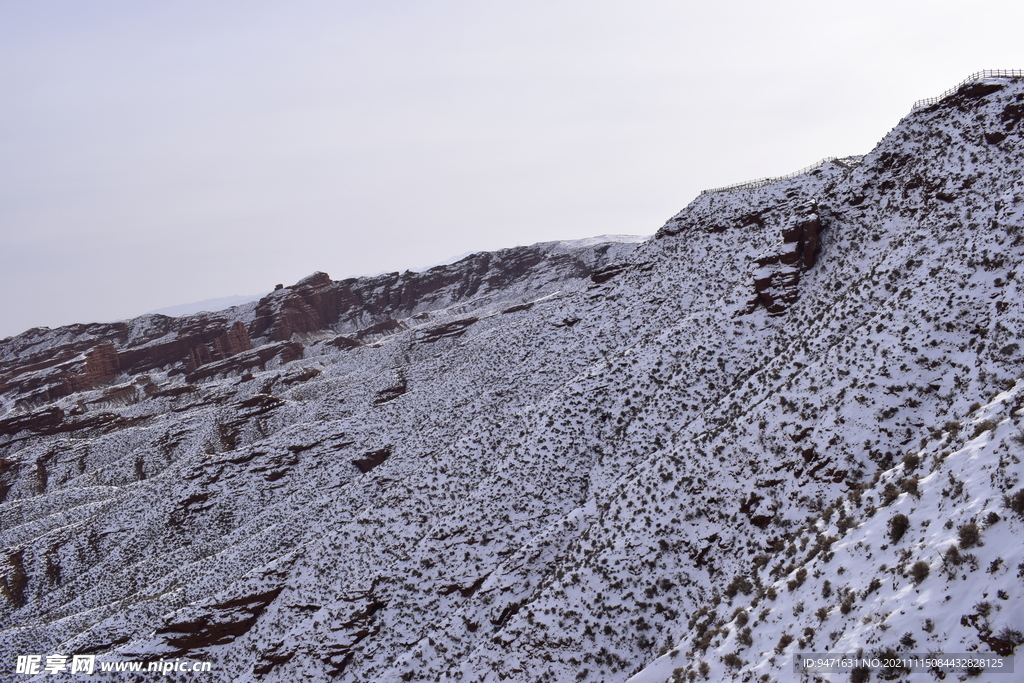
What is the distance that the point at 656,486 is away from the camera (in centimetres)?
2719

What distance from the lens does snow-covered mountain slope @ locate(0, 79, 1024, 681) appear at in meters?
14.8

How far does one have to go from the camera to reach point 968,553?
36.7 ft

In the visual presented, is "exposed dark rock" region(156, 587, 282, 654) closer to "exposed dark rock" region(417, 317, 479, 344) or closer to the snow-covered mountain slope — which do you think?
the snow-covered mountain slope

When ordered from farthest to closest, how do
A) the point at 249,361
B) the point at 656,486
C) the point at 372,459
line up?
the point at 249,361 < the point at 372,459 < the point at 656,486

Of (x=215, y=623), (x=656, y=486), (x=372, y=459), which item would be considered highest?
(x=656, y=486)

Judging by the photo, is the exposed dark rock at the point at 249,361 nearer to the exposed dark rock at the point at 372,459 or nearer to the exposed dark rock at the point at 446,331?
the exposed dark rock at the point at 446,331

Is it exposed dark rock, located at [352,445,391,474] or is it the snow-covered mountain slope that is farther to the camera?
exposed dark rock, located at [352,445,391,474]

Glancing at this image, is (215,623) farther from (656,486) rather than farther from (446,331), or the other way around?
(446,331)

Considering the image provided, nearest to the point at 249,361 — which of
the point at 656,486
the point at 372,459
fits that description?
the point at 372,459

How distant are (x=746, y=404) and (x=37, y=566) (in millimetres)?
68635

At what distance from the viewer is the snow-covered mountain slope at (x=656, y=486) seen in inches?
582

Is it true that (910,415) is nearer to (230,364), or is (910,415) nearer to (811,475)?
(811,475)

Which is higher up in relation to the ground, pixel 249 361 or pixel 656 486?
pixel 249 361

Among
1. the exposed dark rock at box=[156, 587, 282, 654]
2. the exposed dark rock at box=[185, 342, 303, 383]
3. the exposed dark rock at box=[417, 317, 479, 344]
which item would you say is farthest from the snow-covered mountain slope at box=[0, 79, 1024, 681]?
the exposed dark rock at box=[185, 342, 303, 383]
